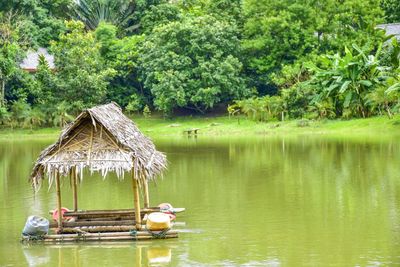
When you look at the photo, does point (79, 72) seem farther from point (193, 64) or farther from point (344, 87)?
point (344, 87)

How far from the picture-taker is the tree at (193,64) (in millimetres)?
50156

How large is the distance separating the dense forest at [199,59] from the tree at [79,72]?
6 centimetres

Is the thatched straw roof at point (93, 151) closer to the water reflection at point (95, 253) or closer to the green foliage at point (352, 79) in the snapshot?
the water reflection at point (95, 253)

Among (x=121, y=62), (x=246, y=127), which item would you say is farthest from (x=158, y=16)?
(x=246, y=127)

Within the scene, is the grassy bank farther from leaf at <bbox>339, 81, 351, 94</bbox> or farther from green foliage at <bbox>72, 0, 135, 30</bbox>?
green foliage at <bbox>72, 0, 135, 30</bbox>

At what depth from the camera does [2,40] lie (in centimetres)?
5088

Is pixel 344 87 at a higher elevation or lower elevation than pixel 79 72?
lower

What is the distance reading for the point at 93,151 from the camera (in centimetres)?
1820

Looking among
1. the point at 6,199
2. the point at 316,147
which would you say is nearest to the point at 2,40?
the point at 316,147

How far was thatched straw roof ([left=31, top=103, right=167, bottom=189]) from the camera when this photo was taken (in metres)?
17.9

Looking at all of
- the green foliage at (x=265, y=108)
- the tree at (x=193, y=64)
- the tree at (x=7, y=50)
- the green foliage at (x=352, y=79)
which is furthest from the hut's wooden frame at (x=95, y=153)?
the tree at (x=7, y=50)

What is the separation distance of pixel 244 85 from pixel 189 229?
33155mm

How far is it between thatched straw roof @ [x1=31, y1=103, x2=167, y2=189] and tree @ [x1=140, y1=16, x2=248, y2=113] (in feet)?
102

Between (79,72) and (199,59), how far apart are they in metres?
7.24
